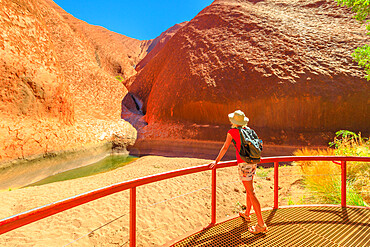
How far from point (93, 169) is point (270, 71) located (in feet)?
37.5

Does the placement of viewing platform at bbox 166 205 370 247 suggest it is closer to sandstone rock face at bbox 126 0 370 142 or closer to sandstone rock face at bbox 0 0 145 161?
sandstone rock face at bbox 126 0 370 142

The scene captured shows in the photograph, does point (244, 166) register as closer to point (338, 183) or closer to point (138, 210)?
point (338, 183)

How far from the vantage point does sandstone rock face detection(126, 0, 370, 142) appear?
9633 millimetres

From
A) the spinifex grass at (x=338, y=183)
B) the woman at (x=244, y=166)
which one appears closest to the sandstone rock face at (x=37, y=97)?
the woman at (x=244, y=166)

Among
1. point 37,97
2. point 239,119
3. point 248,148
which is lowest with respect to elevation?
point 248,148

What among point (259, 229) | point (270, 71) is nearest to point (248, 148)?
point (259, 229)

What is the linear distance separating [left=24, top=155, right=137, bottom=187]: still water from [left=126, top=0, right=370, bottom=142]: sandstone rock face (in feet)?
12.3

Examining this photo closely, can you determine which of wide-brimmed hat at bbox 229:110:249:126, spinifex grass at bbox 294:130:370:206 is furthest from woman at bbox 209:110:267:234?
spinifex grass at bbox 294:130:370:206

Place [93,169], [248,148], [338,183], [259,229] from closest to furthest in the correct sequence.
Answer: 1. [248,148]
2. [259,229]
3. [338,183]
4. [93,169]

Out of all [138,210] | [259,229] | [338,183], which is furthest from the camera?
[138,210]

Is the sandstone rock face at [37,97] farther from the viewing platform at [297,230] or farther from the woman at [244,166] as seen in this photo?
the woman at [244,166]

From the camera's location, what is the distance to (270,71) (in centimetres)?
1091

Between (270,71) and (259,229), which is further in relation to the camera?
(270,71)

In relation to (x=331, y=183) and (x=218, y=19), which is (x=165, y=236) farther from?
(x=218, y=19)
